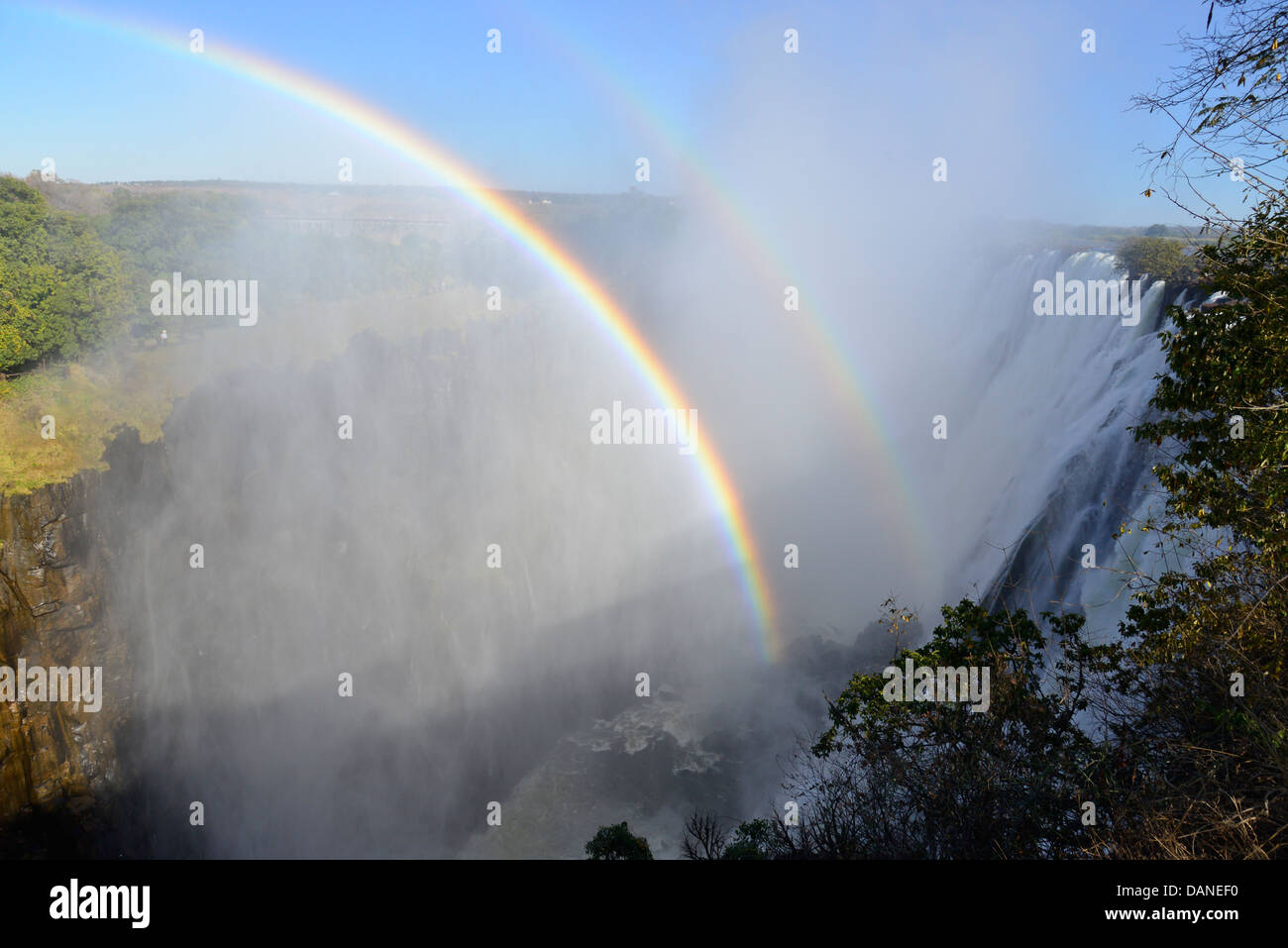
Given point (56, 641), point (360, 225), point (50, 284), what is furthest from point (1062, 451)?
point (360, 225)

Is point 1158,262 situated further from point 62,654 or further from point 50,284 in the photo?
point 50,284

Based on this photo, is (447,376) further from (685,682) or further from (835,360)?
(835,360)

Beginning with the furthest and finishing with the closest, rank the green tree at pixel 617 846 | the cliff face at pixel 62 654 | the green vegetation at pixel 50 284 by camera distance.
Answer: the green vegetation at pixel 50 284
the cliff face at pixel 62 654
the green tree at pixel 617 846

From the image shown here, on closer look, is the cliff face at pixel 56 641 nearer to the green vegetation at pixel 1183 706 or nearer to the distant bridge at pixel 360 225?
the green vegetation at pixel 1183 706

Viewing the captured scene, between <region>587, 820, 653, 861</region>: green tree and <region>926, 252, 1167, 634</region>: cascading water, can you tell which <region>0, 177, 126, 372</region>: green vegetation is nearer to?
<region>587, 820, 653, 861</region>: green tree

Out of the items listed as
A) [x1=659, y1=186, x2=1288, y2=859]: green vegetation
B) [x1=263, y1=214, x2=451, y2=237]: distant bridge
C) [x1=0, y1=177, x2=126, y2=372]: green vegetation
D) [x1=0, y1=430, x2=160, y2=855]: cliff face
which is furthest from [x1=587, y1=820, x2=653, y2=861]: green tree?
[x1=263, y1=214, x2=451, y2=237]: distant bridge

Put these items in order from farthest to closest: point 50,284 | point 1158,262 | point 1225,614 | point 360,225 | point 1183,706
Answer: point 360,225 → point 50,284 → point 1158,262 → point 1183,706 → point 1225,614

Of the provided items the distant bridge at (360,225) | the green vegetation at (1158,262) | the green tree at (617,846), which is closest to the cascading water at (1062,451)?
the green vegetation at (1158,262)

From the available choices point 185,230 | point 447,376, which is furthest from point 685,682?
point 185,230

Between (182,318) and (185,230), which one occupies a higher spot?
(185,230)
